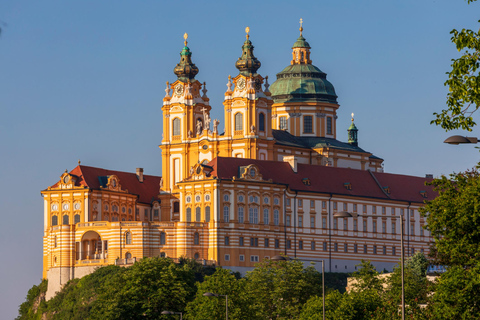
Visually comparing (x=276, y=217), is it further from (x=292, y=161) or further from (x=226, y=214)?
(x=292, y=161)

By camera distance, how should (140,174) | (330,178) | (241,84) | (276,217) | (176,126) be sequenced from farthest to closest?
(140,174), (176,126), (241,84), (330,178), (276,217)

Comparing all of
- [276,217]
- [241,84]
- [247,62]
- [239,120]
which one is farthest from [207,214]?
[247,62]

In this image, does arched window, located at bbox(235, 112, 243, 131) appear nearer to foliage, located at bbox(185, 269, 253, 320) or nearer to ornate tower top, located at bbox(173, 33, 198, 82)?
ornate tower top, located at bbox(173, 33, 198, 82)

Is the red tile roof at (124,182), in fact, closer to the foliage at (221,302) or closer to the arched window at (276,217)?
the arched window at (276,217)

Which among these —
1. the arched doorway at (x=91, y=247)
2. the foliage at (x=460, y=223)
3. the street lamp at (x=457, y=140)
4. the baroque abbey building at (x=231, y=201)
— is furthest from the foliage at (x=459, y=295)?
the arched doorway at (x=91, y=247)

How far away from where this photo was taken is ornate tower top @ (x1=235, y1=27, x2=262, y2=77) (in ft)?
622

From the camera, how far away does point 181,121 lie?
191125 mm

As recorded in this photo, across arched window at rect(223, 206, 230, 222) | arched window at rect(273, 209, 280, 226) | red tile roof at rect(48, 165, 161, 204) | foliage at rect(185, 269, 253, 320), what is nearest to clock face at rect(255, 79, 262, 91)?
arched window at rect(273, 209, 280, 226)

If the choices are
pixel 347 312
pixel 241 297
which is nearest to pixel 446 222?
pixel 347 312

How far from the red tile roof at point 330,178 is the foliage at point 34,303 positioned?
30.1m

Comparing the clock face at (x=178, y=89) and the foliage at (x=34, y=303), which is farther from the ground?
the clock face at (x=178, y=89)

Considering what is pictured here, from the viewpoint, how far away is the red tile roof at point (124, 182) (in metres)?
187

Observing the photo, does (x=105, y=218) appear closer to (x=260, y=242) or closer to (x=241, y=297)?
(x=260, y=242)

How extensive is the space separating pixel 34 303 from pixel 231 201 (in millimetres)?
33028
